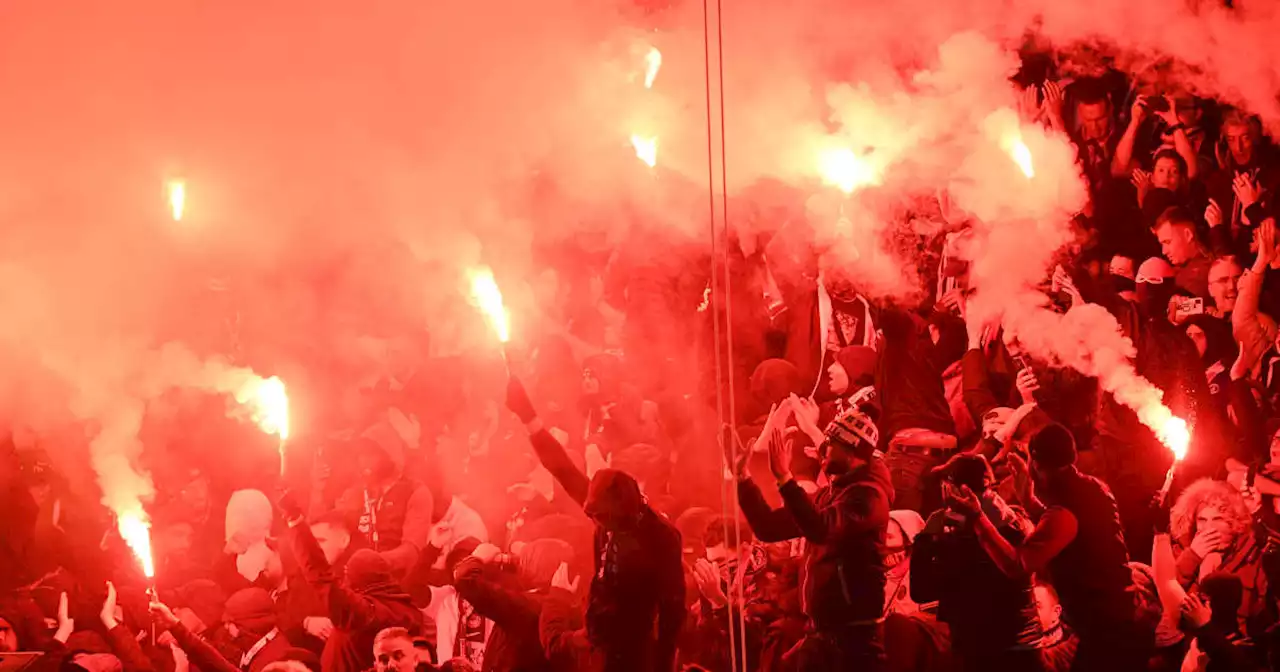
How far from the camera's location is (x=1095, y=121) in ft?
19.2

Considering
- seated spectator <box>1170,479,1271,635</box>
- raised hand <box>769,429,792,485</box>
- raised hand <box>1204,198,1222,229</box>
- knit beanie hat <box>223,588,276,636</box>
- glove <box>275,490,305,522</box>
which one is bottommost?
knit beanie hat <box>223,588,276,636</box>

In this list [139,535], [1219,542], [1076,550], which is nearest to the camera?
[1219,542]

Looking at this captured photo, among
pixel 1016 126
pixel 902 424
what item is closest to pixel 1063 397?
pixel 902 424

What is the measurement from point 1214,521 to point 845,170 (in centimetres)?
247

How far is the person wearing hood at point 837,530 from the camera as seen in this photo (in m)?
5.63

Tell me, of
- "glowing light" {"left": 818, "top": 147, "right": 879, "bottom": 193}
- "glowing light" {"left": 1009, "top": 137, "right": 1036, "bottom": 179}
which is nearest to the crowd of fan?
"glowing light" {"left": 1009, "top": 137, "right": 1036, "bottom": 179}

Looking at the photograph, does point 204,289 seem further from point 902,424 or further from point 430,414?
point 902,424

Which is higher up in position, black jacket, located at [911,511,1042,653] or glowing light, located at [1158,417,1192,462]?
glowing light, located at [1158,417,1192,462]

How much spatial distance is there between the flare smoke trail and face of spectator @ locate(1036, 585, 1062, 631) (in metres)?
1.66

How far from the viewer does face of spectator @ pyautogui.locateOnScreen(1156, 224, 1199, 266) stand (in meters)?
5.65

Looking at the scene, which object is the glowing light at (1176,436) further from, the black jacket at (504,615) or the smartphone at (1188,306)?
the black jacket at (504,615)

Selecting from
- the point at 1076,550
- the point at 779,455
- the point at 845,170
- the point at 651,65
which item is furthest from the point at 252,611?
the point at 1076,550

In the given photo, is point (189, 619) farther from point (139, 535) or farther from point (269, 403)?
point (269, 403)

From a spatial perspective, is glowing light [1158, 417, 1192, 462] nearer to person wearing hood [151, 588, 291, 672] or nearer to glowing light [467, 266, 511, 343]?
glowing light [467, 266, 511, 343]
